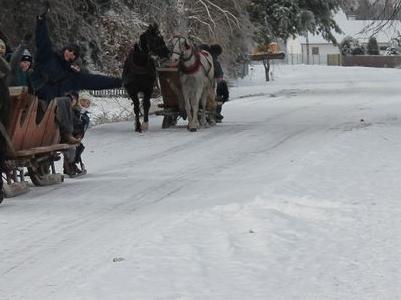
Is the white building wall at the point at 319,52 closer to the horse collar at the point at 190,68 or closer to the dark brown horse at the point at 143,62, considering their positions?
the horse collar at the point at 190,68

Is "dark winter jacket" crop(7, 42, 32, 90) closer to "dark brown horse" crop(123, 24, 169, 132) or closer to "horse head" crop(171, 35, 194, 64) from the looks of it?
"dark brown horse" crop(123, 24, 169, 132)

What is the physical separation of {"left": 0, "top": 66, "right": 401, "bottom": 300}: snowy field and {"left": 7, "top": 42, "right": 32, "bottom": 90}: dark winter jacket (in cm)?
144

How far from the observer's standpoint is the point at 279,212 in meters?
8.91

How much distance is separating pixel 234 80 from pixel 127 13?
85.2ft

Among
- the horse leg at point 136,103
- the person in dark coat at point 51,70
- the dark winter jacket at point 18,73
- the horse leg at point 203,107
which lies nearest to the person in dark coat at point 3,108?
the dark winter jacket at point 18,73

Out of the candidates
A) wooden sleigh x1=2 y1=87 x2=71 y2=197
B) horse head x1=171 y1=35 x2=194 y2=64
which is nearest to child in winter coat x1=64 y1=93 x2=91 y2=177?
wooden sleigh x1=2 y1=87 x2=71 y2=197

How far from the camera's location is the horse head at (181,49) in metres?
18.5

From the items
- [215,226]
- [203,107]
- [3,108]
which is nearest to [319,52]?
[203,107]

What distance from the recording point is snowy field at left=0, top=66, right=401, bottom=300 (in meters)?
6.62

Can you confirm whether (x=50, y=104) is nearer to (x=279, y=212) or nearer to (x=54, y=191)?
(x=54, y=191)

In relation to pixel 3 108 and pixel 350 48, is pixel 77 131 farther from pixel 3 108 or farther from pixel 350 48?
pixel 350 48

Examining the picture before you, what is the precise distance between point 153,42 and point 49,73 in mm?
5737

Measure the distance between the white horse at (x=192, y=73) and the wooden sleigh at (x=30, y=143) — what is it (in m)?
6.90

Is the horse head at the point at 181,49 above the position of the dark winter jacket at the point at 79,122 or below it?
above
